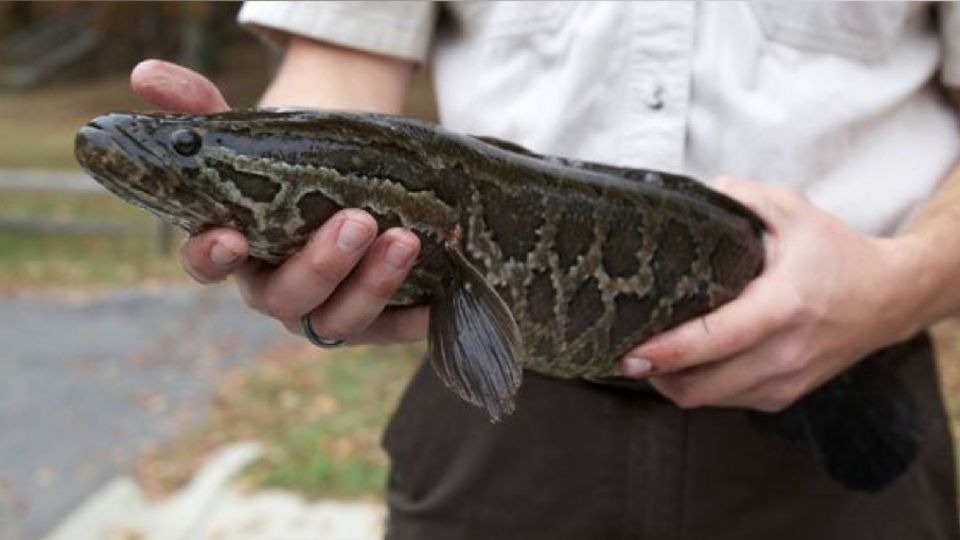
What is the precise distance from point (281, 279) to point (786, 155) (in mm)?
961

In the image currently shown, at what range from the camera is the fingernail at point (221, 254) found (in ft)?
6.07

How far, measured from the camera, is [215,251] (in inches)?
73.0

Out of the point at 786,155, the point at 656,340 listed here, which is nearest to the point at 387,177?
the point at 656,340

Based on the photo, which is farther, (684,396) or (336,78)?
(336,78)

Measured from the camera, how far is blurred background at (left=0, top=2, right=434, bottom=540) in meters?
7.07

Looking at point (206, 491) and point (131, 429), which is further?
Answer: point (131, 429)

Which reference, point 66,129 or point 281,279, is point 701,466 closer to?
point 281,279

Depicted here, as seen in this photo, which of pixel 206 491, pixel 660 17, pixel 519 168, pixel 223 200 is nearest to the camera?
pixel 223 200

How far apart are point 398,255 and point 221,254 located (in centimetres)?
25

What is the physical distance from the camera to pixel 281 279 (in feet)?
6.40

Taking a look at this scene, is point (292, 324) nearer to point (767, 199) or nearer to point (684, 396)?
point (684, 396)

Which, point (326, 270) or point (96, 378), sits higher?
point (326, 270)

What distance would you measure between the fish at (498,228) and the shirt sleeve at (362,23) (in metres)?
0.40

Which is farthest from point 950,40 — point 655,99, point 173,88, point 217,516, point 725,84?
point 217,516
